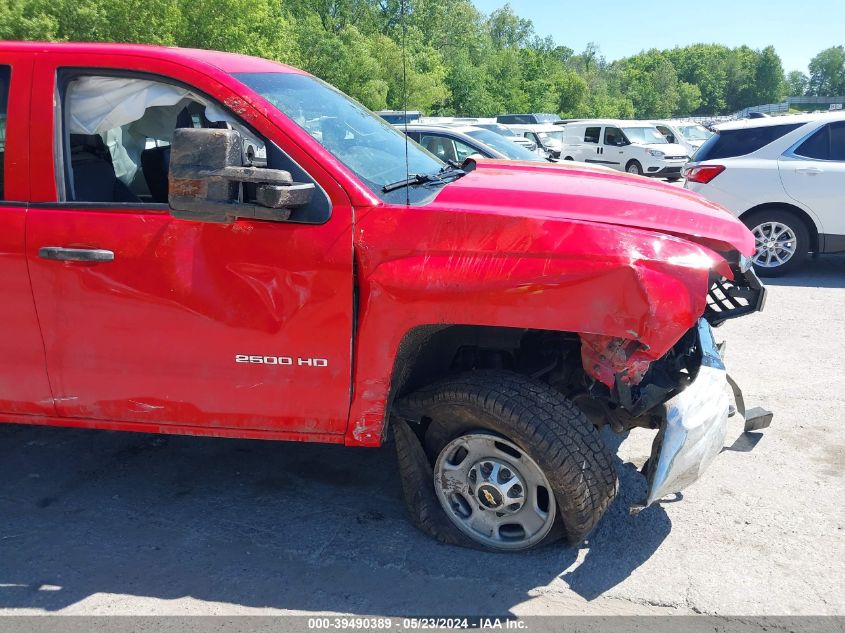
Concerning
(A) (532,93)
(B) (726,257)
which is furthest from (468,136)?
(A) (532,93)

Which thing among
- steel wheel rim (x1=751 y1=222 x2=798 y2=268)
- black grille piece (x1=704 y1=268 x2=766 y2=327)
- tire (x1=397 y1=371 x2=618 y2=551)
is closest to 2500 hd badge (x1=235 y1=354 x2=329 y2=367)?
tire (x1=397 y1=371 x2=618 y2=551)

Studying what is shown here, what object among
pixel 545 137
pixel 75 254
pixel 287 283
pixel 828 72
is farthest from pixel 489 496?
pixel 828 72

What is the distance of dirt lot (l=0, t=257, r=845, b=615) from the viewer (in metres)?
3.17

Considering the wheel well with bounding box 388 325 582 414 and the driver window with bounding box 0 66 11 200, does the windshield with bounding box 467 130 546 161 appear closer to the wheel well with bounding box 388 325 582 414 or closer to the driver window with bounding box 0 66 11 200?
the wheel well with bounding box 388 325 582 414

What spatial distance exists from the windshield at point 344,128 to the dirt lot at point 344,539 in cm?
158

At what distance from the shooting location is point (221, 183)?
3006mm

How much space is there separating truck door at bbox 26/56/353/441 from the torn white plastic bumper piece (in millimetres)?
1261

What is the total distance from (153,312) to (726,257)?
237cm

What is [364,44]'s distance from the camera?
122ft

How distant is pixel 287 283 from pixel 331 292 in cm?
18

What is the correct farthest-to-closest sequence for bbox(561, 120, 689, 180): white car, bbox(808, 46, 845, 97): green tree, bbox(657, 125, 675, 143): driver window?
bbox(808, 46, 845, 97): green tree, bbox(657, 125, 675, 143): driver window, bbox(561, 120, 689, 180): white car

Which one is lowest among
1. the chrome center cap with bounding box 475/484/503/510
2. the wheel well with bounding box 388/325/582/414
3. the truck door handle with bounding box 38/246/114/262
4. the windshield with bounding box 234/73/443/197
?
the chrome center cap with bounding box 475/484/503/510

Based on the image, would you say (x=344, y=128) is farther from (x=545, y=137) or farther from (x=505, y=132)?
(x=545, y=137)

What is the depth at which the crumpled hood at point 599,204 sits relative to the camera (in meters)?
3.23
